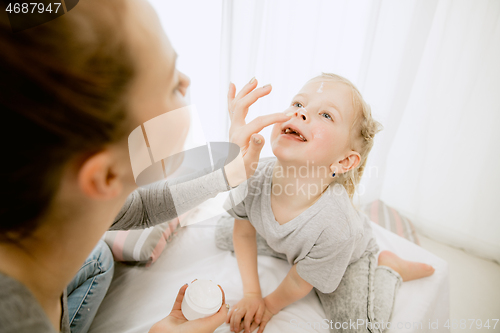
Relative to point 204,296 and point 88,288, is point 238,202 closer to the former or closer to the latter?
point 204,296

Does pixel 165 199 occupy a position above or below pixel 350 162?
below

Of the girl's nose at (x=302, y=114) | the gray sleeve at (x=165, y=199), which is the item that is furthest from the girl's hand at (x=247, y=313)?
the girl's nose at (x=302, y=114)

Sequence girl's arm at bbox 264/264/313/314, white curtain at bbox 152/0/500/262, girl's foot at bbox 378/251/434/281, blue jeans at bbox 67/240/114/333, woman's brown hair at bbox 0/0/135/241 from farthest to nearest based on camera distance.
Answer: white curtain at bbox 152/0/500/262, girl's foot at bbox 378/251/434/281, girl's arm at bbox 264/264/313/314, blue jeans at bbox 67/240/114/333, woman's brown hair at bbox 0/0/135/241

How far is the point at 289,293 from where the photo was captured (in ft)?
2.73

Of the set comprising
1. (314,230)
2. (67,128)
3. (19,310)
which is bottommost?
(314,230)

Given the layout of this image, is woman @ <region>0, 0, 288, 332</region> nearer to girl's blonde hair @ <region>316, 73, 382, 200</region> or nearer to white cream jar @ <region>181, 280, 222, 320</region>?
white cream jar @ <region>181, 280, 222, 320</region>

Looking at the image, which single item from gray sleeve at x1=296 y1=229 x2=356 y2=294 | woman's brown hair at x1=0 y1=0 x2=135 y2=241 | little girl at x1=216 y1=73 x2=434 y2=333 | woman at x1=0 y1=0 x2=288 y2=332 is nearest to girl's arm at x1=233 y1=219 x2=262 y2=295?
little girl at x1=216 y1=73 x2=434 y2=333

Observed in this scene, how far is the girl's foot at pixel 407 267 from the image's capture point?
0.98 metres

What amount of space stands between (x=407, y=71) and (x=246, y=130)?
130 cm

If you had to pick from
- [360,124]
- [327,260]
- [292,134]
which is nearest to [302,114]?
[292,134]

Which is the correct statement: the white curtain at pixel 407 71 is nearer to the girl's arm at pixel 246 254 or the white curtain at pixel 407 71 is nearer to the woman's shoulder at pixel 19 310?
the girl's arm at pixel 246 254

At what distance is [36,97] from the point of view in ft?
0.94

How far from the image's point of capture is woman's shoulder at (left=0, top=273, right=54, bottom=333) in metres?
0.35

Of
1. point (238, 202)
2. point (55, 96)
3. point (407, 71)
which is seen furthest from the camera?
point (407, 71)
